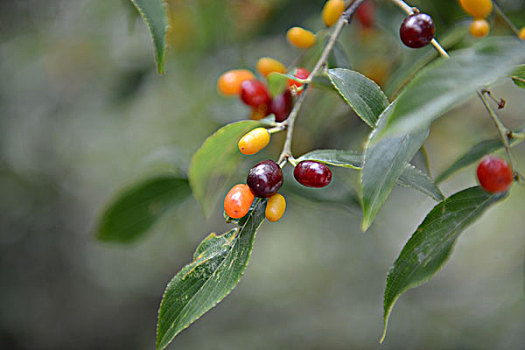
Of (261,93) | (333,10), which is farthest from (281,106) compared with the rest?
(333,10)

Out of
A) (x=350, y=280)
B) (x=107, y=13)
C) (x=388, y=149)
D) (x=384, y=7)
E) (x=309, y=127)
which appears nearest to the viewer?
(x=388, y=149)

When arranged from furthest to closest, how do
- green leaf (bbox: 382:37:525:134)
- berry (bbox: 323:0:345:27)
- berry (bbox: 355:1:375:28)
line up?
berry (bbox: 355:1:375:28) < berry (bbox: 323:0:345:27) < green leaf (bbox: 382:37:525:134)

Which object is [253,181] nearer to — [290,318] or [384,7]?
[384,7]

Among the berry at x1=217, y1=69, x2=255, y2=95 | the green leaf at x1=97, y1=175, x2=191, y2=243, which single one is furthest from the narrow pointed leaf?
the green leaf at x1=97, y1=175, x2=191, y2=243

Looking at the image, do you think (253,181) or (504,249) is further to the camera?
(504,249)

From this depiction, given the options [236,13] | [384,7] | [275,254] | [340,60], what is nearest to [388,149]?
[340,60]

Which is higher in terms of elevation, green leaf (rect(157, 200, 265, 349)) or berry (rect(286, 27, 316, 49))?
berry (rect(286, 27, 316, 49))

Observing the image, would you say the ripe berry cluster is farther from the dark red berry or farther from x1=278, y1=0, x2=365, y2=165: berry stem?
x1=278, y1=0, x2=365, y2=165: berry stem
